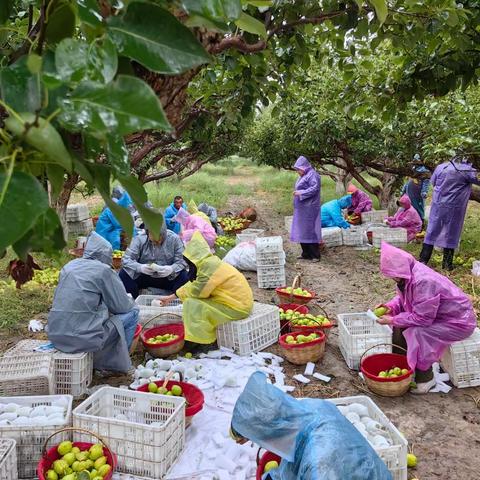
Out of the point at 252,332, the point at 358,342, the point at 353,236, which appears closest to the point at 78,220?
the point at 353,236

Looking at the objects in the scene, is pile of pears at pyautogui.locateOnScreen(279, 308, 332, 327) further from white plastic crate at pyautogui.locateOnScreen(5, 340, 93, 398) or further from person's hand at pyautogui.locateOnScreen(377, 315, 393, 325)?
white plastic crate at pyautogui.locateOnScreen(5, 340, 93, 398)

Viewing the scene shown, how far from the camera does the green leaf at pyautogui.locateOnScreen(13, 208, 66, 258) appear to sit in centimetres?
67

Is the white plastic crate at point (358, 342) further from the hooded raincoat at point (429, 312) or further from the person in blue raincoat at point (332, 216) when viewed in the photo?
the person in blue raincoat at point (332, 216)

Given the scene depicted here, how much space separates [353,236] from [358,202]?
187 centimetres

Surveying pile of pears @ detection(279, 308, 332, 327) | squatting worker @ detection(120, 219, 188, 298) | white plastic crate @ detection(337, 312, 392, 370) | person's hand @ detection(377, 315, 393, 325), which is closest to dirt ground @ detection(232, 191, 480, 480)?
white plastic crate @ detection(337, 312, 392, 370)

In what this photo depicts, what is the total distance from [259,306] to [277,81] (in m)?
2.97

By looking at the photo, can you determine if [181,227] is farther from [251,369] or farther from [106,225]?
[251,369]

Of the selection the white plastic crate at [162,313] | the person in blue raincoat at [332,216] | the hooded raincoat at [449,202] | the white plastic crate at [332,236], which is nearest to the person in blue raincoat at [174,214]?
the white plastic crate at [332,236]

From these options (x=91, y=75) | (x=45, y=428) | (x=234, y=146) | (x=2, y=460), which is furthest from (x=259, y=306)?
(x=234, y=146)

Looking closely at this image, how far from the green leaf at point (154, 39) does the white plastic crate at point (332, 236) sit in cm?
966

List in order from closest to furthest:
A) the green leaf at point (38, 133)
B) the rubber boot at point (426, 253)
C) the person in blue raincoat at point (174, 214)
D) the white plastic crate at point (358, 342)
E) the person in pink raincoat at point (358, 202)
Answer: the green leaf at point (38, 133)
the white plastic crate at point (358, 342)
the rubber boot at point (426, 253)
the person in blue raincoat at point (174, 214)
the person in pink raincoat at point (358, 202)

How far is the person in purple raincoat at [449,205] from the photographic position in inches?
299

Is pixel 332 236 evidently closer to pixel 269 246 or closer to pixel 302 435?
pixel 269 246

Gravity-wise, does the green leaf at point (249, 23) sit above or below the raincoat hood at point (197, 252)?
above
